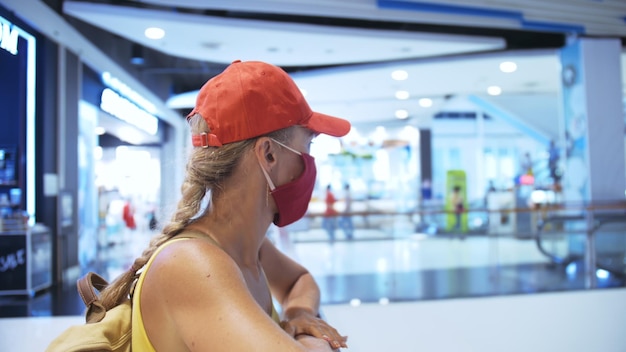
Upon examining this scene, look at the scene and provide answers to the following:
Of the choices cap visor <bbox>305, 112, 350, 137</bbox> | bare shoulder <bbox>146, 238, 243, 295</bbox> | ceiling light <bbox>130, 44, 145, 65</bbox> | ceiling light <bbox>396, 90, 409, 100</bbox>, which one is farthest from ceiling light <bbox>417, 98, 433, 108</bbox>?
bare shoulder <bbox>146, 238, 243, 295</bbox>

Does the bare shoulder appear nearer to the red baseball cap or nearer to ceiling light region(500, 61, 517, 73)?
the red baseball cap

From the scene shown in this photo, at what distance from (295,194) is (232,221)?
150 millimetres

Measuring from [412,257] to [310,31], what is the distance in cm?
354

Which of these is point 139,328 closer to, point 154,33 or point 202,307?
point 202,307

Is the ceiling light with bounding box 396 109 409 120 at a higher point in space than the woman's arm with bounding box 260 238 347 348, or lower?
higher

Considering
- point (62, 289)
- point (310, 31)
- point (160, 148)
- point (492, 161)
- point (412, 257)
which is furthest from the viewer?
point (492, 161)

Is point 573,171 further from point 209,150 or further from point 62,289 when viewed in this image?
point 209,150

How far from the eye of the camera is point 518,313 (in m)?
Result: 1.58

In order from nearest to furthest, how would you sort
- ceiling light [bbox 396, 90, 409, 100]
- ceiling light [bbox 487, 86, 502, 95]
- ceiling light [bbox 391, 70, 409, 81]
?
ceiling light [bbox 391, 70, 409, 81], ceiling light [bbox 487, 86, 502, 95], ceiling light [bbox 396, 90, 409, 100]

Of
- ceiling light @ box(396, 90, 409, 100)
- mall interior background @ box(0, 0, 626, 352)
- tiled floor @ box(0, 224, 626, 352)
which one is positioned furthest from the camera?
ceiling light @ box(396, 90, 409, 100)

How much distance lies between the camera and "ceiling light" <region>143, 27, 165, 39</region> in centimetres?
663

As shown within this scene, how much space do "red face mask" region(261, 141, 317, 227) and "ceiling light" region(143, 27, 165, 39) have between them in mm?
6325

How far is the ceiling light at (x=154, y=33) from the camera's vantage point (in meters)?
6.63

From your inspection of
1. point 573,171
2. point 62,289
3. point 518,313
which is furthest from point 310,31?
point 518,313
